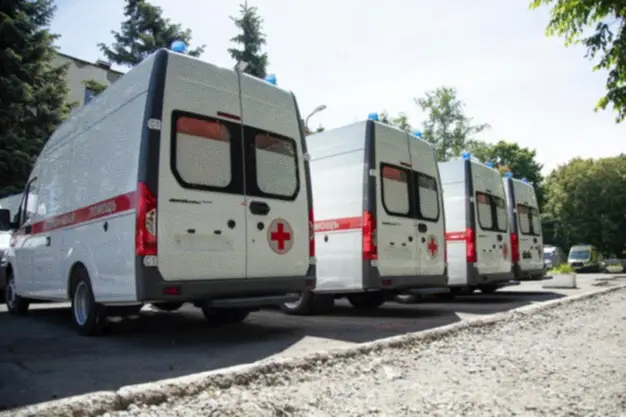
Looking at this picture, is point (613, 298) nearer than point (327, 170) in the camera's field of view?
No

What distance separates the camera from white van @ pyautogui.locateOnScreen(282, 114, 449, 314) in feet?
23.8

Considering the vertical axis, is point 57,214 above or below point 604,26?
below

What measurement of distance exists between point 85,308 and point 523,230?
10375 mm

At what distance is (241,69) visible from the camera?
565cm

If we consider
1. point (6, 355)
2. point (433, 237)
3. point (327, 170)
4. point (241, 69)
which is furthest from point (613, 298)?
point (6, 355)

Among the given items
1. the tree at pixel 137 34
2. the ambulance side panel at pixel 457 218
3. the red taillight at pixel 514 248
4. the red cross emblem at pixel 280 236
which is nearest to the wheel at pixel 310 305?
the red cross emblem at pixel 280 236

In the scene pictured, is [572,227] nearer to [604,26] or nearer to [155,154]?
[604,26]

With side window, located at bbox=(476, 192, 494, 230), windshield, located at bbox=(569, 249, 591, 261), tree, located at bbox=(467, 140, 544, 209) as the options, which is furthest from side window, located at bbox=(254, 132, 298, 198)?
tree, located at bbox=(467, 140, 544, 209)

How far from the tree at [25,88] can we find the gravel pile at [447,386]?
19838 millimetres

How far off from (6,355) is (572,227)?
135 ft

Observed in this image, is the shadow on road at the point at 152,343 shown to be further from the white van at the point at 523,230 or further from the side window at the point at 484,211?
the white van at the point at 523,230

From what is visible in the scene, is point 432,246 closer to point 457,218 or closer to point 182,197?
point 457,218

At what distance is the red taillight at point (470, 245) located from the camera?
9.88m

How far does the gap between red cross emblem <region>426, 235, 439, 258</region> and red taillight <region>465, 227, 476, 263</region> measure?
6.26 feet
